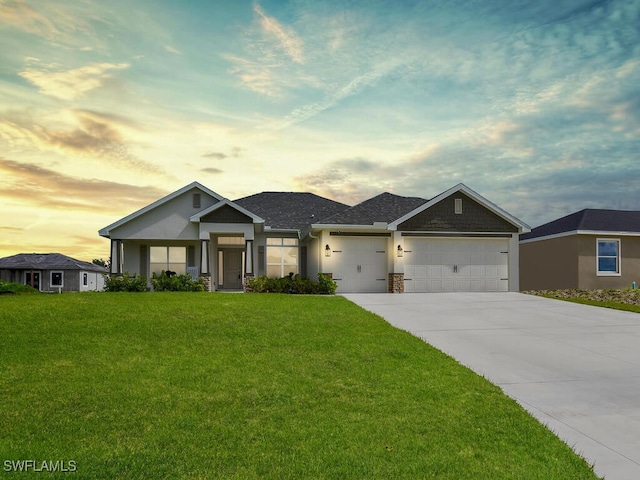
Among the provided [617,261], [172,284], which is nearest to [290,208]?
[172,284]

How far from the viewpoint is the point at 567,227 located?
2495 cm

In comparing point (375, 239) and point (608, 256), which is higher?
point (375, 239)

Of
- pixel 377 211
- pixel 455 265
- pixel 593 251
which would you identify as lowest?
pixel 455 265

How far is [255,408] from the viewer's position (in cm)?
609

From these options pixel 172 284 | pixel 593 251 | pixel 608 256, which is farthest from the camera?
pixel 608 256

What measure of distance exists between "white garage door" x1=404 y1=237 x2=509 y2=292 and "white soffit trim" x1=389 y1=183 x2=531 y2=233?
103 centimetres

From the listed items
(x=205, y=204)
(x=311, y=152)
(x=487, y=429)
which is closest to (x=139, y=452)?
(x=487, y=429)

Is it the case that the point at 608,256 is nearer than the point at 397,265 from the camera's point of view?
No

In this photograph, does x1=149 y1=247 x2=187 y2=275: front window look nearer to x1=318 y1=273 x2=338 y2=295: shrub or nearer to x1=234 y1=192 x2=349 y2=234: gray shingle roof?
x1=234 y1=192 x2=349 y2=234: gray shingle roof

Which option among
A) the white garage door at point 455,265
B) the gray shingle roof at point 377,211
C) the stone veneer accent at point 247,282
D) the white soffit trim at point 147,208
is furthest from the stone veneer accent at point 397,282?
the white soffit trim at point 147,208

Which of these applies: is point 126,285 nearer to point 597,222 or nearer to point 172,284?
point 172,284

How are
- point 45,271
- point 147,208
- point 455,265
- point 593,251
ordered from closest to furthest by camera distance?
1. point 455,265
2. point 147,208
3. point 593,251
4. point 45,271

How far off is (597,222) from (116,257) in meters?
24.0

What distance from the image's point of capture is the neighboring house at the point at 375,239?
71.1 ft
